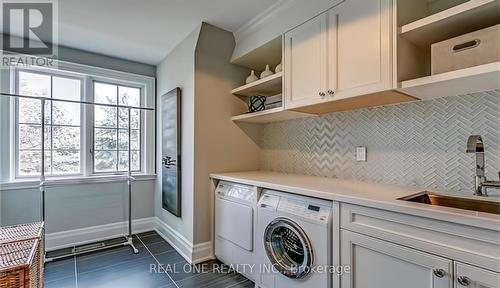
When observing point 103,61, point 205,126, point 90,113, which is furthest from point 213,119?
point 103,61

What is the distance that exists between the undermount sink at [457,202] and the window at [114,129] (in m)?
3.21

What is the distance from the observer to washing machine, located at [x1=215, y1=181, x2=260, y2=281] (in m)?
2.04

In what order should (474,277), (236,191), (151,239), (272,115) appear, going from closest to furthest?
(474,277), (236,191), (272,115), (151,239)

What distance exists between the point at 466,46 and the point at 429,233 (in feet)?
3.14

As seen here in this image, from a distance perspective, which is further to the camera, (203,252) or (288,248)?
(203,252)

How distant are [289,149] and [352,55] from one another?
1.26 metres

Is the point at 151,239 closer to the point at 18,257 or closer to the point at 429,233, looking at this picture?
the point at 18,257

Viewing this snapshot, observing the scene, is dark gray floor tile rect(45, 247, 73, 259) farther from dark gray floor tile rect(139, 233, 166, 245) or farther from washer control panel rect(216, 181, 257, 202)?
washer control panel rect(216, 181, 257, 202)

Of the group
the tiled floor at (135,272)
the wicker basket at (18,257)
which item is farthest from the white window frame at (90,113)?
the wicker basket at (18,257)

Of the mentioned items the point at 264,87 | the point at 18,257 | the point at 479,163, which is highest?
the point at 264,87

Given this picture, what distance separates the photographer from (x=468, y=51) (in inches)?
48.0

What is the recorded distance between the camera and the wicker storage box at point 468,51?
1.15m

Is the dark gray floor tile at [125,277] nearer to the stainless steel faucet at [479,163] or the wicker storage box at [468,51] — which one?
the stainless steel faucet at [479,163]

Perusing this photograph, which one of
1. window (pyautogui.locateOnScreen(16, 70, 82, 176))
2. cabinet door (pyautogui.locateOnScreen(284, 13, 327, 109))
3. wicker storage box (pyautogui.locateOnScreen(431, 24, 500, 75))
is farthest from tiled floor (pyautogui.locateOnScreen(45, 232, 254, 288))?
wicker storage box (pyautogui.locateOnScreen(431, 24, 500, 75))
